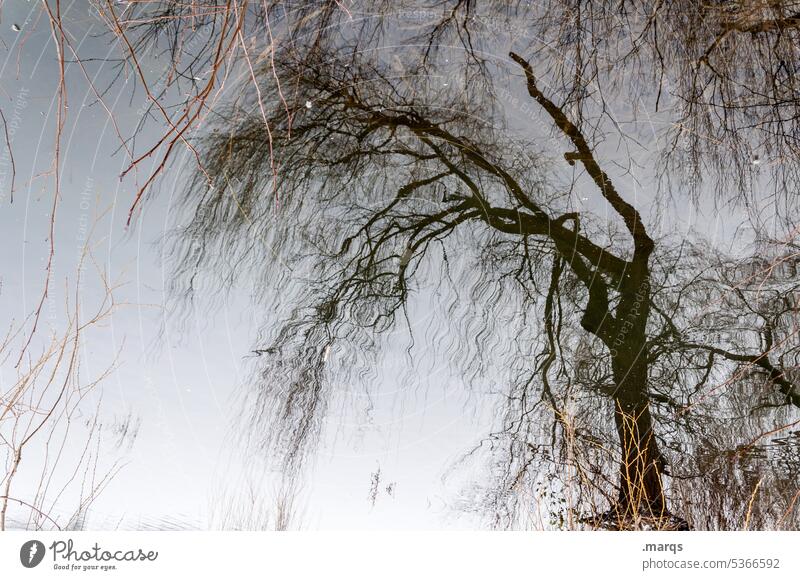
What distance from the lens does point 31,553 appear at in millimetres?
1221

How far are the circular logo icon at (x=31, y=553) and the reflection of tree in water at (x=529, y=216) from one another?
529 millimetres

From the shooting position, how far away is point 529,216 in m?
1.75

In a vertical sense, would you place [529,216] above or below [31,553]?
above

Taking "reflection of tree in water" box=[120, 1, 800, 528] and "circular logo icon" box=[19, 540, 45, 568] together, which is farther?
"reflection of tree in water" box=[120, 1, 800, 528]

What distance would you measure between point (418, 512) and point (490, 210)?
2.90 feet

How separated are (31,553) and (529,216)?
58.9 inches

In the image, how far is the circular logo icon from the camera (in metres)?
1.21

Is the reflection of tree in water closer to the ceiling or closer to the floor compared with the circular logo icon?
closer to the ceiling

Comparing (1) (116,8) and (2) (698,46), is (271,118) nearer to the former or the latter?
(1) (116,8)

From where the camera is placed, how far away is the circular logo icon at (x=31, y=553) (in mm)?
1210

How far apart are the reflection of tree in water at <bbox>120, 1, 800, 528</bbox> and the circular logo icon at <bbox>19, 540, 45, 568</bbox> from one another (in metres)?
0.53

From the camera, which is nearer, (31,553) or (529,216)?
(31,553)

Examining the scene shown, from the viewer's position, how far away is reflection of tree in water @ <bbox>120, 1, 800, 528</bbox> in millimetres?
1613

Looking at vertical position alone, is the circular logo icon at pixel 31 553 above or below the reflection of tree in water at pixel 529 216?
below
